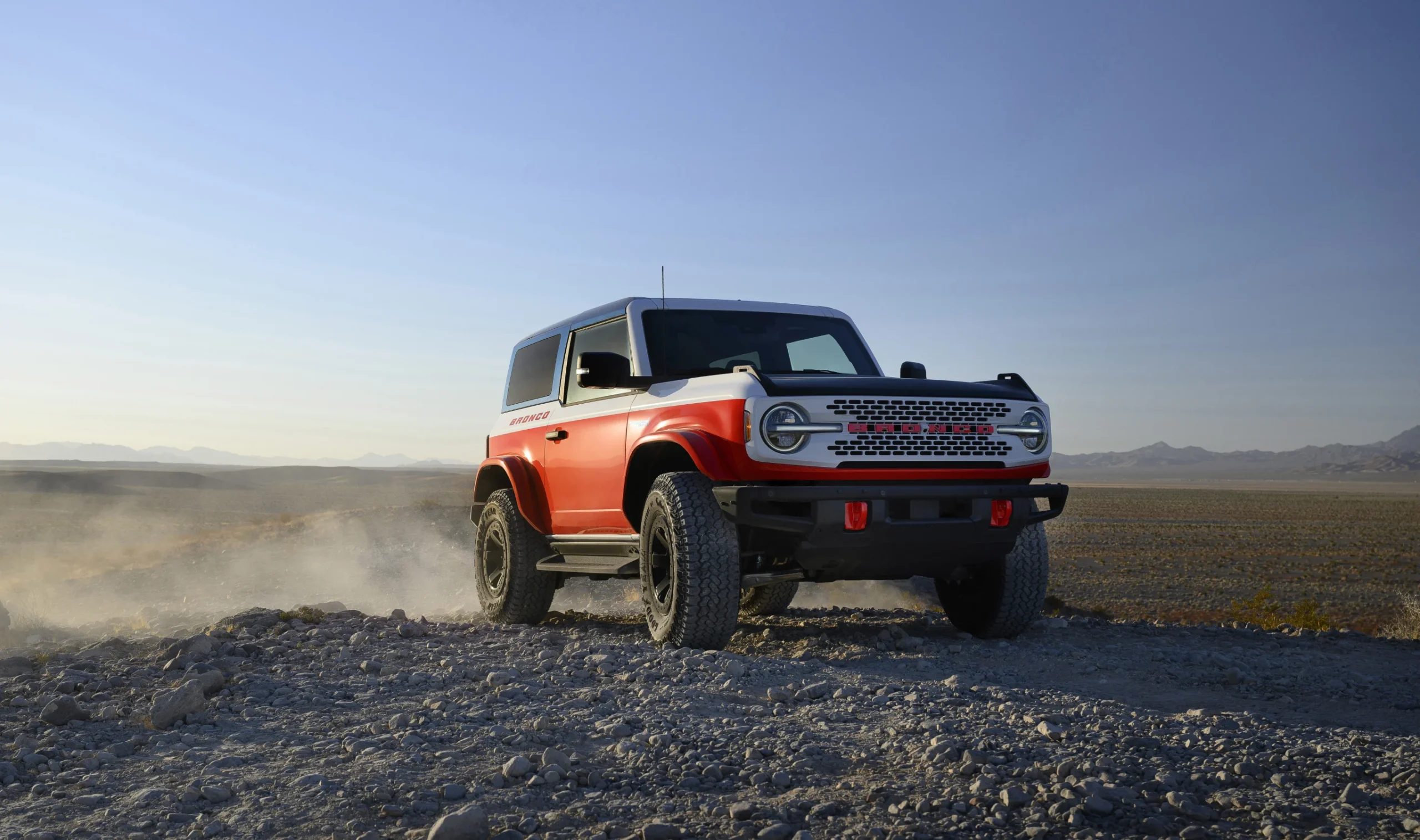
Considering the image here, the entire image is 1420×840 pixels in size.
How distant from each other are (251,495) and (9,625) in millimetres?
81187

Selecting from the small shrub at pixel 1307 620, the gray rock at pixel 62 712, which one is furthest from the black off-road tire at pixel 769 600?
the gray rock at pixel 62 712

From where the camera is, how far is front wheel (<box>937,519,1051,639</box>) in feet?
24.7

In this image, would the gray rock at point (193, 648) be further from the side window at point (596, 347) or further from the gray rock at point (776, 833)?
the gray rock at point (776, 833)

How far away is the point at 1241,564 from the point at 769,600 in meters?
28.0

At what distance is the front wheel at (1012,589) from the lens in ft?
24.7

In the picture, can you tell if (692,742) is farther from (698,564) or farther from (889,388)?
(889,388)

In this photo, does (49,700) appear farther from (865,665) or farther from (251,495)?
(251,495)

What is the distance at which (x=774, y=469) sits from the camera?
20.7 feet

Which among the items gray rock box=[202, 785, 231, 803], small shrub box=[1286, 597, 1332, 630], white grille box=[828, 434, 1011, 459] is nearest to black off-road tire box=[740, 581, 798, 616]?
white grille box=[828, 434, 1011, 459]

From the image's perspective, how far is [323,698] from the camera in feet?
18.1

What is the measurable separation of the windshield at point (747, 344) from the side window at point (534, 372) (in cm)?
151

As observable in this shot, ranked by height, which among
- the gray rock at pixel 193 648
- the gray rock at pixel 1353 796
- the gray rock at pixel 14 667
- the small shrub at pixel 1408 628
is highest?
Answer: the gray rock at pixel 193 648

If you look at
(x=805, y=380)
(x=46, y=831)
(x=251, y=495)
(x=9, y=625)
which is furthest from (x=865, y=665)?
(x=251, y=495)

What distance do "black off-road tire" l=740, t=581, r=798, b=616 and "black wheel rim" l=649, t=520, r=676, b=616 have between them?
3.22m
